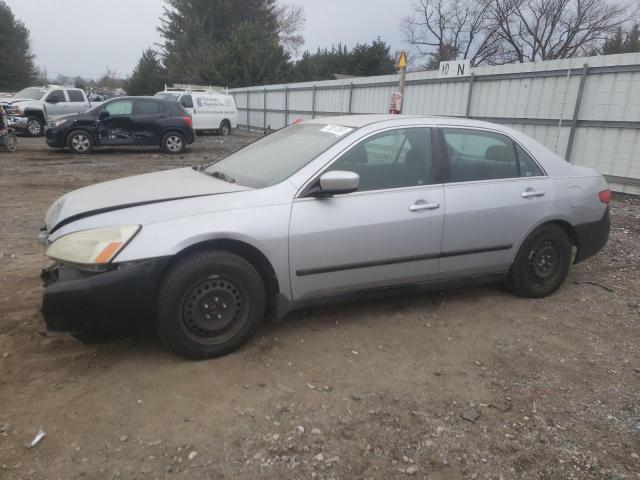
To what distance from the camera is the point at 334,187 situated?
318cm

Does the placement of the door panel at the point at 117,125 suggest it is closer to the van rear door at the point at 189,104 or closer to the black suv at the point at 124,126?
the black suv at the point at 124,126

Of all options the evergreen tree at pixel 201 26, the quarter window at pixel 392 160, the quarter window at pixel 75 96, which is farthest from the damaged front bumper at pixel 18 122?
the evergreen tree at pixel 201 26

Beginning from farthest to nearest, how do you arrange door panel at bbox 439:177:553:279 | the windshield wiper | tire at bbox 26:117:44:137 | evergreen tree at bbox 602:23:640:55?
evergreen tree at bbox 602:23:640:55 → tire at bbox 26:117:44:137 → door panel at bbox 439:177:553:279 → the windshield wiper

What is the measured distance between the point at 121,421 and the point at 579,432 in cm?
240

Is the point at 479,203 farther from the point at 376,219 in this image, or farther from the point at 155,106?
the point at 155,106

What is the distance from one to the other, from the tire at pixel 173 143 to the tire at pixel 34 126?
6.83m

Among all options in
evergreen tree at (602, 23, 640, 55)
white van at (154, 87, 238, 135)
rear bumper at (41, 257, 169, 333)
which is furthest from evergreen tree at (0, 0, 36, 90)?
rear bumper at (41, 257, 169, 333)

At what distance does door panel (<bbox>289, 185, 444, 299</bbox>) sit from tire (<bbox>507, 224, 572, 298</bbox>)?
927 mm

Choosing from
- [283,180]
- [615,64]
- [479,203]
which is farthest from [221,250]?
[615,64]

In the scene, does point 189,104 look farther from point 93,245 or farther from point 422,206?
point 93,245

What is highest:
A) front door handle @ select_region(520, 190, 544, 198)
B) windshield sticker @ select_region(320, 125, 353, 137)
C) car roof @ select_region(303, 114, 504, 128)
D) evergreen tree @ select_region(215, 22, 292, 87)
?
evergreen tree @ select_region(215, 22, 292, 87)

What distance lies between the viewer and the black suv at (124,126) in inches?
530

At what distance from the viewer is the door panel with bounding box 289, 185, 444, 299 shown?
10.5ft

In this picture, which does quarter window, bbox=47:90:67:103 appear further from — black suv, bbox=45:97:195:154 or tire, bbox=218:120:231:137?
tire, bbox=218:120:231:137
